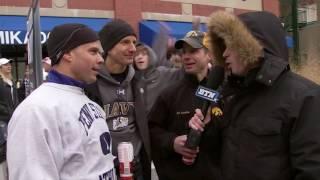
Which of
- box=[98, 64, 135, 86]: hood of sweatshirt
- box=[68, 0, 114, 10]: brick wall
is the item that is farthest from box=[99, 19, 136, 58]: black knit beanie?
box=[68, 0, 114, 10]: brick wall

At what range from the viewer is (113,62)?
4.00m

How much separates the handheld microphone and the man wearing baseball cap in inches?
24.7

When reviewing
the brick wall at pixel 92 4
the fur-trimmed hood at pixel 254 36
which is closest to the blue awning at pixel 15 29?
the brick wall at pixel 92 4

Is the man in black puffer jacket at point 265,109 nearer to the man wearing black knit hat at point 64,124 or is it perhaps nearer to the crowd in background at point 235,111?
the crowd in background at point 235,111

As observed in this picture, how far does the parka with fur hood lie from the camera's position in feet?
8.02

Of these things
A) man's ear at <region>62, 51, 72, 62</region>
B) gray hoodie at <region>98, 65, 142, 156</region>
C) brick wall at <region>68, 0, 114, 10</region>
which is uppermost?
brick wall at <region>68, 0, 114, 10</region>

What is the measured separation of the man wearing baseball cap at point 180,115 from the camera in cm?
391

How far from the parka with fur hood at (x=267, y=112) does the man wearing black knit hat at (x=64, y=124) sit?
0.72 metres

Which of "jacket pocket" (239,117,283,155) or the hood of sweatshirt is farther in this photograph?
the hood of sweatshirt

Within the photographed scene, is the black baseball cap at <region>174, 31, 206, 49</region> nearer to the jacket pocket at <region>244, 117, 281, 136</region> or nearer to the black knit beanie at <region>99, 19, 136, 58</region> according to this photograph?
the black knit beanie at <region>99, 19, 136, 58</region>

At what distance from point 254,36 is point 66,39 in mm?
1053

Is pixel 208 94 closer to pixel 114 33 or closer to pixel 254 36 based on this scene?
pixel 254 36

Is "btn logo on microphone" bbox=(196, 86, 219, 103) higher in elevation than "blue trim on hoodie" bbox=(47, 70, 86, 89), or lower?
lower

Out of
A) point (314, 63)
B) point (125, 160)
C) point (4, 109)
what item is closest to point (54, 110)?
point (125, 160)
